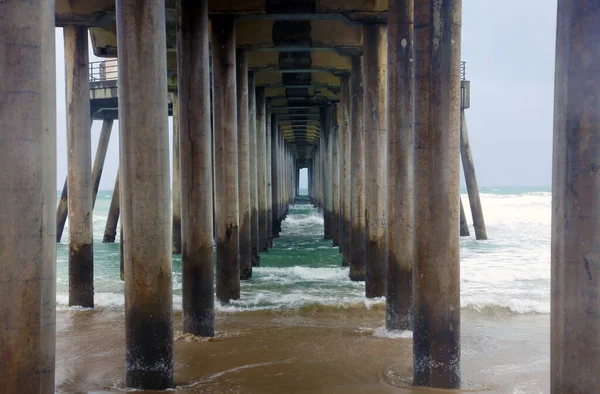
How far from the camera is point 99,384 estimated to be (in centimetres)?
559

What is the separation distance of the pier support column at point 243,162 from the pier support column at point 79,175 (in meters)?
3.37

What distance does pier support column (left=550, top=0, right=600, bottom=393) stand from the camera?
369 centimetres

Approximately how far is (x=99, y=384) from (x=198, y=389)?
0.85 m

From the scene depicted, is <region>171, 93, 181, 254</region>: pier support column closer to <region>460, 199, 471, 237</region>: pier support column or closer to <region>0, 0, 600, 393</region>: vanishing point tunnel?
<region>0, 0, 600, 393</region>: vanishing point tunnel

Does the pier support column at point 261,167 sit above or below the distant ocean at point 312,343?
above

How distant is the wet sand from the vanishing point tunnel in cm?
45

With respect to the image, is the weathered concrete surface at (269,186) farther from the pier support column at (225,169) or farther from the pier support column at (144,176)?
the pier support column at (144,176)

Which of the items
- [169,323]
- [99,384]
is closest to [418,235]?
[169,323]

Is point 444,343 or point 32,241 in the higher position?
point 32,241

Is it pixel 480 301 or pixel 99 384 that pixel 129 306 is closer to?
pixel 99 384

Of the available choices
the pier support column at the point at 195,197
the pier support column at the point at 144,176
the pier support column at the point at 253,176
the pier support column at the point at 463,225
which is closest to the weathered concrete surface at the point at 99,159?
the pier support column at the point at 253,176

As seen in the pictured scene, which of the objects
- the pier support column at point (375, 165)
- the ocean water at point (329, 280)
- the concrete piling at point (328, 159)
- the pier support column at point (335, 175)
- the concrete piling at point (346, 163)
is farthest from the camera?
the concrete piling at point (328, 159)

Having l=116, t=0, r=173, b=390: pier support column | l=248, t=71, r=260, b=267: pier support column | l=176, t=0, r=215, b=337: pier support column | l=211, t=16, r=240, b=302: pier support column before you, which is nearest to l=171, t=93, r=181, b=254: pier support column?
l=248, t=71, r=260, b=267: pier support column

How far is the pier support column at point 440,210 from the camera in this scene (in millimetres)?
5082
